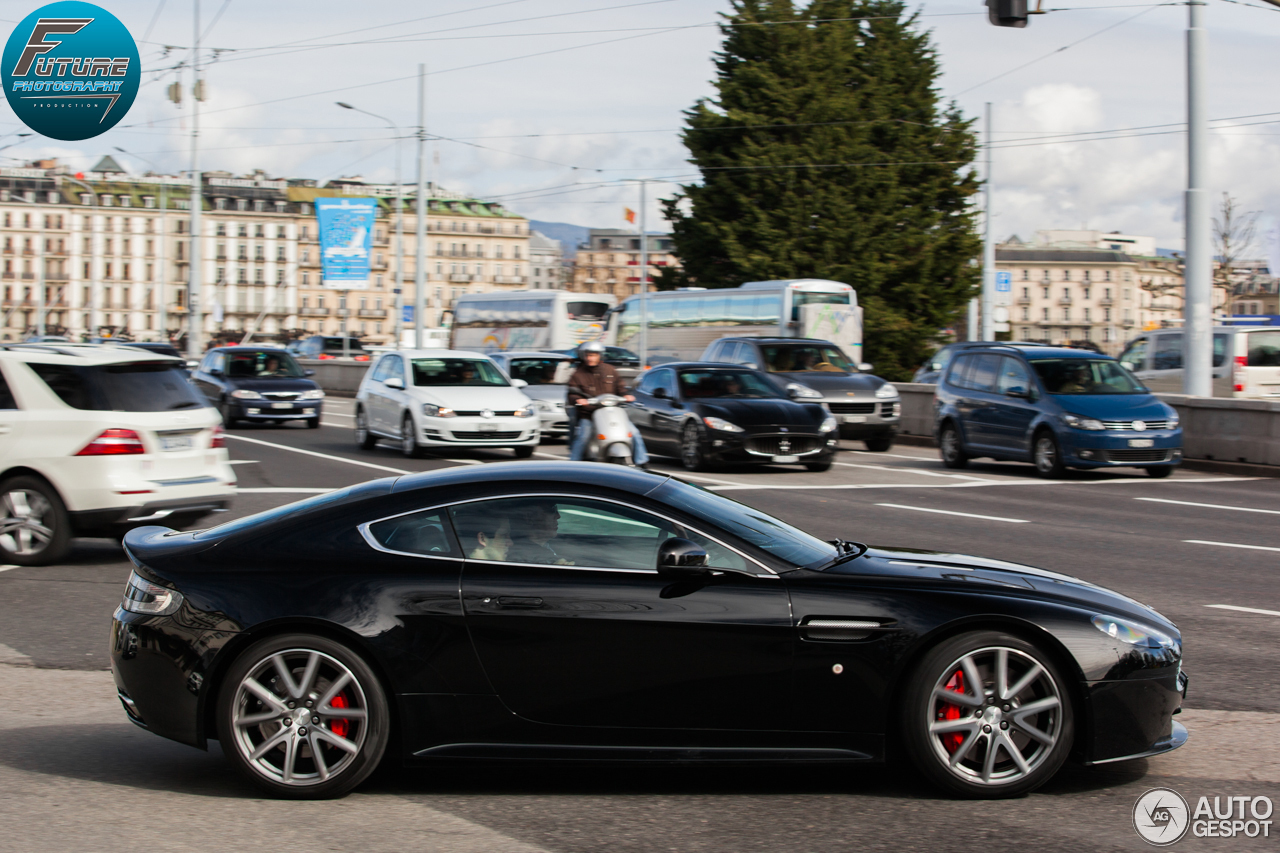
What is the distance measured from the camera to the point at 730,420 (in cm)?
1853

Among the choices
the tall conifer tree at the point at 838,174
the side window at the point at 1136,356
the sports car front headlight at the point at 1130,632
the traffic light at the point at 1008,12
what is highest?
the tall conifer tree at the point at 838,174

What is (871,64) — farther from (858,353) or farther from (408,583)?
(408,583)

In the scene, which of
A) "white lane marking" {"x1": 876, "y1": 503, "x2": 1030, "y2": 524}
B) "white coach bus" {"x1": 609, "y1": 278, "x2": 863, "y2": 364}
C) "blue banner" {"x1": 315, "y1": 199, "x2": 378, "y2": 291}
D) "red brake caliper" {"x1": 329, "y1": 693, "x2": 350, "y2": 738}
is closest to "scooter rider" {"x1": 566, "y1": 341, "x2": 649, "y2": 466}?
"white lane marking" {"x1": 876, "y1": 503, "x2": 1030, "y2": 524}

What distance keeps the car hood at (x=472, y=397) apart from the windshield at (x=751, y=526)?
15.2 metres

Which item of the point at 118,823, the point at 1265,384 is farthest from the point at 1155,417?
the point at 118,823

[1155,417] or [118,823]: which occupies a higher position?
[1155,417]

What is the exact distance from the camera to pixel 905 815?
15.1 feet

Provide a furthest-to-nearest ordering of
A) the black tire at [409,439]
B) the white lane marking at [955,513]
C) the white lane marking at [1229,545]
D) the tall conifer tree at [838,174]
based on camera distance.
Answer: the tall conifer tree at [838,174] → the black tire at [409,439] → the white lane marking at [955,513] → the white lane marking at [1229,545]

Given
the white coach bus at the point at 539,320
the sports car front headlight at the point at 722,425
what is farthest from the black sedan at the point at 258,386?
the white coach bus at the point at 539,320

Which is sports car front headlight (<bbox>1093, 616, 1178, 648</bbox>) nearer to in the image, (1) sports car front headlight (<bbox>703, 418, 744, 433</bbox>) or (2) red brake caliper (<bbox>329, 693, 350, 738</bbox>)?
(2) red brake caliper (<bbox>329, 693, 350, 738</bbox>)

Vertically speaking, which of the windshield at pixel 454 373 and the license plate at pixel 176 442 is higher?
the windshield at pixel 454 373

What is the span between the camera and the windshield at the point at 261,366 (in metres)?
28.0

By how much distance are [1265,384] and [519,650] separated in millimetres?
21886

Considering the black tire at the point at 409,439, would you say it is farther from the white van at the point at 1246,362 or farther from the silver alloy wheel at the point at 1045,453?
the white van at the point at 1246,362
